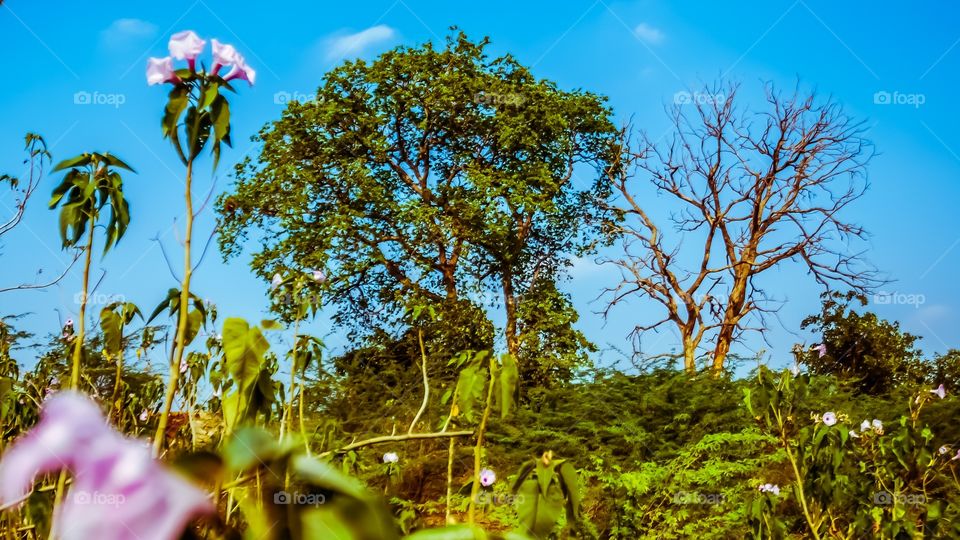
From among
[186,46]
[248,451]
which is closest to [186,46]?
[186,46]

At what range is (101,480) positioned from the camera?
0.30 metres

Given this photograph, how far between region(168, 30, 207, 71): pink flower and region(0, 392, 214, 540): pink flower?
0.64 m

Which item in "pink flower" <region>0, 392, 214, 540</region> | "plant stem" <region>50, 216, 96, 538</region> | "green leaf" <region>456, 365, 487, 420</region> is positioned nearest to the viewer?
"pink flower" <region>0, 392, 214, 540</region>

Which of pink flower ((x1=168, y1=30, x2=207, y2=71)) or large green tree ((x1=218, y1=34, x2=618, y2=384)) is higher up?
large green tree ((x1=218, y1=34, x2=618, y2=384))

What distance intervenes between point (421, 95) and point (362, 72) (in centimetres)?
108

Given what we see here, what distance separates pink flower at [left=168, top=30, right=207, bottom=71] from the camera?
863 mm

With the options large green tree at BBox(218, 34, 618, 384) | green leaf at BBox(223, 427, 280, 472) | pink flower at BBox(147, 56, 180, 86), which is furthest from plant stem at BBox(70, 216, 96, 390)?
large green tree at BBox(218, 34, 618, 384)

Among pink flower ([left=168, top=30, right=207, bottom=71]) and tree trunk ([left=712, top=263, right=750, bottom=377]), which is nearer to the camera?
pink flower ([left=168, top=30, right=207, bottom=71])

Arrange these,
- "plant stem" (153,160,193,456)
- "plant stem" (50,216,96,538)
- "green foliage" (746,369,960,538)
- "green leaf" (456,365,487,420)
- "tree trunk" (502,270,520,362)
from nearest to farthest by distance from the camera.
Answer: "plant stem" (153,160,193,456)
"plant stem" (50,216,96,538)
"green leaf" (456,365,487,420)
"green foliage" (746,369,960,538)
"tree trunk" (502,270,520,362)

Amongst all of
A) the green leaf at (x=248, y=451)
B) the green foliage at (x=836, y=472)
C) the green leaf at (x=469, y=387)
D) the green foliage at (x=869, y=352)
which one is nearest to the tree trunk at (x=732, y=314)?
the green foliage at (x=869, y=352)

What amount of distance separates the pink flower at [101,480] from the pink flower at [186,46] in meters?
0.64

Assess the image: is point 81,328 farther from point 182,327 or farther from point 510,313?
point 510,313

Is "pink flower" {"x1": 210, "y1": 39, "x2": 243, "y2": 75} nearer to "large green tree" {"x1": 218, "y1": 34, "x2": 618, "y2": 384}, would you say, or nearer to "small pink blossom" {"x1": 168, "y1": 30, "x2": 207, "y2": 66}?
"small pink blossom" {"x1": 168, "y1": 30, "x2": 207, "y2": 66}

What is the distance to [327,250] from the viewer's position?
536 inches
